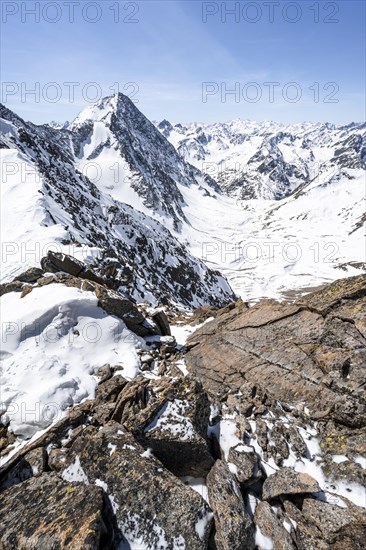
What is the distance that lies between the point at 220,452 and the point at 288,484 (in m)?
2.03

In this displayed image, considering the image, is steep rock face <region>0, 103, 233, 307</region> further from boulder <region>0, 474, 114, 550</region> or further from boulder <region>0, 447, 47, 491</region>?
boulder <region>0, 474, 114, 550</region>

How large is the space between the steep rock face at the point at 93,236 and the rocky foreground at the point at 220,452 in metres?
13.8

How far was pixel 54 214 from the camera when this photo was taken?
40406 mm

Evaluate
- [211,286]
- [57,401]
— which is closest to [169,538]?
[57,401]

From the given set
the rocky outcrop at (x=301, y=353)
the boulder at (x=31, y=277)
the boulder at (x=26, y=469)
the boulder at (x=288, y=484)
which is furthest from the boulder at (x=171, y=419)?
the boulder at (x=31, y=277)

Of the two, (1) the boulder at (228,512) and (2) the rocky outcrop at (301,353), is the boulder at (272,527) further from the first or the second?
(2) the rocky outcrop at (301,353)

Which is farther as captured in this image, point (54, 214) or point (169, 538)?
point (54, 214)

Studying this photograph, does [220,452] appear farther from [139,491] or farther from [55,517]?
[55,517]

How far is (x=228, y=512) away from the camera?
25.2 feet

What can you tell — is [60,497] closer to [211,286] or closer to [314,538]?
[314,538]

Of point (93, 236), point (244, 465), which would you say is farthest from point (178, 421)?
point (93, 236)

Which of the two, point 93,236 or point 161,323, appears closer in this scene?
point 161,323

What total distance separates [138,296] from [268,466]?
929 inches

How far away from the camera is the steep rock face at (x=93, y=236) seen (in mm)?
29406
